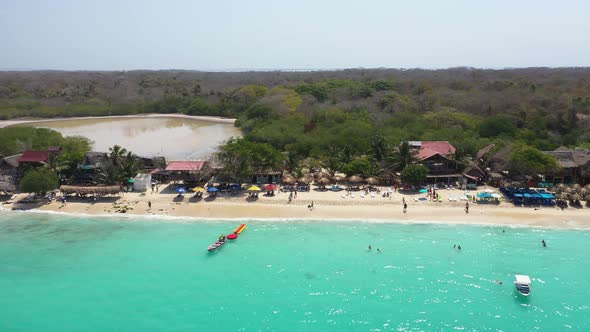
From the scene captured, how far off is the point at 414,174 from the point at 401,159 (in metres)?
2.85

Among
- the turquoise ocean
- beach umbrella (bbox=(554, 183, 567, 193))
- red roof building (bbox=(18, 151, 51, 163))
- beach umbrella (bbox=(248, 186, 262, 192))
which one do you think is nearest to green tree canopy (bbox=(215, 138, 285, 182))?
beach umbrella (bbox=(248, 186, 262, 192))

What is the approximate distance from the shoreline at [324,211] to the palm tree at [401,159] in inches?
161

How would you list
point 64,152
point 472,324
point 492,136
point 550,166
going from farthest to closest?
point 492,136
point 64,152
point 550,166
point 472,324

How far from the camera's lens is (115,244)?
28.9 metres

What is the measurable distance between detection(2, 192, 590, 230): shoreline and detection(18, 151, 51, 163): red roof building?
5306 millimetres

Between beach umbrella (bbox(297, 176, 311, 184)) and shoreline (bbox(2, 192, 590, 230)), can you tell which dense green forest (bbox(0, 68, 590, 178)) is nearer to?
beach umbrella (bbox(297, 176, 311, 184))

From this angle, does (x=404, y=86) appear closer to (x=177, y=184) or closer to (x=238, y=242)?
(x=177, y=184)

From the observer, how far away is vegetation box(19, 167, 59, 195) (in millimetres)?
34719

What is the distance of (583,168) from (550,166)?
10.8 ft

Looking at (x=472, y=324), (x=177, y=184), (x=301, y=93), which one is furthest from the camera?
(x=301, y=93)

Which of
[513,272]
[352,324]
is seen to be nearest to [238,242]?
[352,324]

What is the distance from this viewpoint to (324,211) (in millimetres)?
33438

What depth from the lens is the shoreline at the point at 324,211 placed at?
31.8m

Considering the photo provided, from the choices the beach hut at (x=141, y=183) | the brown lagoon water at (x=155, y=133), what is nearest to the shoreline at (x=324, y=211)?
the beach hut at (x=141, y=183)
